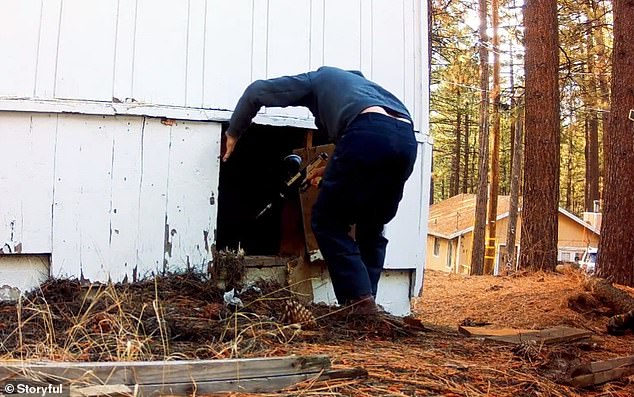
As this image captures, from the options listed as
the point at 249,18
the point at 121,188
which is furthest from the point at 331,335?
the point at 249,18

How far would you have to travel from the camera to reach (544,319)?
571 centimetres

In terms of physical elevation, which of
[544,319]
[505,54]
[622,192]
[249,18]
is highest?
[505,54]

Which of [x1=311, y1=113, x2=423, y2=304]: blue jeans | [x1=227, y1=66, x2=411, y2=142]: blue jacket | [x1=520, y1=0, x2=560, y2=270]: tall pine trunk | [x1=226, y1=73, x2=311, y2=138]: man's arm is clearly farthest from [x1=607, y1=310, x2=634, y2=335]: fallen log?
[x1=520, y1=0, x2=560, y2=270]: tall pine trunk

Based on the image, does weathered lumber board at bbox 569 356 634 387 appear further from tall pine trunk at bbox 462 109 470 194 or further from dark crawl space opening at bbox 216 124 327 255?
tall pine trunk at bbox 462 109 470 194

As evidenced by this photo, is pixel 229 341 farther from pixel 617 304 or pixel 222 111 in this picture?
pixel 617 304

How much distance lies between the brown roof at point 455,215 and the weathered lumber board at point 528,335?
25780 millimetres

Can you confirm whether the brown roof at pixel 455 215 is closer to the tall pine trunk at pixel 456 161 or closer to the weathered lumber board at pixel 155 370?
the tall pine trunk at pixel 456 161

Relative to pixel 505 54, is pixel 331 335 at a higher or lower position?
lower

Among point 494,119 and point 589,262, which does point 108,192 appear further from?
point 589,262

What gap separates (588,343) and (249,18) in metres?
2.84

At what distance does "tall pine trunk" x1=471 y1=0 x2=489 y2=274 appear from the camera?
18.3 meters

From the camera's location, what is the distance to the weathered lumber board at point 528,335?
3608 millimetres

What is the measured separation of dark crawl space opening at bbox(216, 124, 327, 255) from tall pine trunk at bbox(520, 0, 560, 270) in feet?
15.2

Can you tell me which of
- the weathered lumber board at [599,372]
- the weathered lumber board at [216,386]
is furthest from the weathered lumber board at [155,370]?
the weathered lumber board at [599,372]
